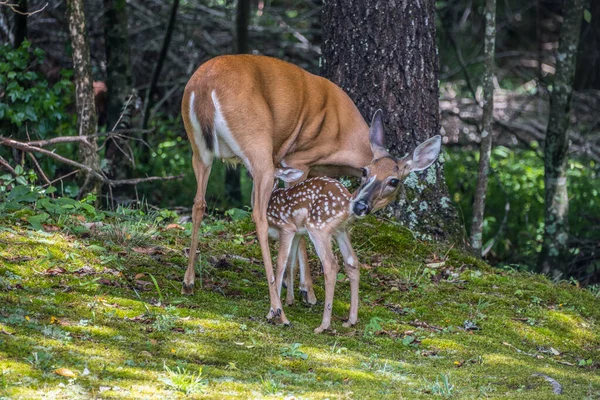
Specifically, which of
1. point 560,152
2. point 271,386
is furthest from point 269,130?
point 560,152

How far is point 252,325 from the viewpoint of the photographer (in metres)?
5.18

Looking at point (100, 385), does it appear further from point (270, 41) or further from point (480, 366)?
point (270, 41)

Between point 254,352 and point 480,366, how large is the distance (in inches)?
53.3

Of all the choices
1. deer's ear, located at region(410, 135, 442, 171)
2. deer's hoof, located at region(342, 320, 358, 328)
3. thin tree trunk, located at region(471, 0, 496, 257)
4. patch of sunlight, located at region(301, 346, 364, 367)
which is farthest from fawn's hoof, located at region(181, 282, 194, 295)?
thin tree trunk, located at region(471, 0, 496, 257)

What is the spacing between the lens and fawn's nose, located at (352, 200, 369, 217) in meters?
5.54

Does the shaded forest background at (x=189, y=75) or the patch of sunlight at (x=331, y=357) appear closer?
the patch of sunlight at (x=331, y=357)

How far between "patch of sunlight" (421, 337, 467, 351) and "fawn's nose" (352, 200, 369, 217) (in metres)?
0.91

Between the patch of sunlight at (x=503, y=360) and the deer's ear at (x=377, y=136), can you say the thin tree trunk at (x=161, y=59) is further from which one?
the patch of sunlight at (x=503, y=360)

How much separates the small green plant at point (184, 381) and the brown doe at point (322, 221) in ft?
4.87

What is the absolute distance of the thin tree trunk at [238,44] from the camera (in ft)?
36.7

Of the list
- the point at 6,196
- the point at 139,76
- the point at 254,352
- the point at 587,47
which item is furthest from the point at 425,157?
the point at 587,47

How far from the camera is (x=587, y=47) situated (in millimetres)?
17953

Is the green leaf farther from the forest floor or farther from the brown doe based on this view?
the brown doe

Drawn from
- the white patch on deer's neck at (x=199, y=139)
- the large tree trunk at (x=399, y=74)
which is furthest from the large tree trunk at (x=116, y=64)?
the white patch on deer's neck at (x=199, y=139)
